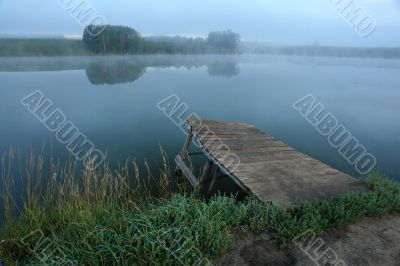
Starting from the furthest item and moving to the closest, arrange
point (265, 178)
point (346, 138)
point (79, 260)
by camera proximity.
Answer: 1. point (346, 138)
2. point (265, 178)
3. point (79, 260)

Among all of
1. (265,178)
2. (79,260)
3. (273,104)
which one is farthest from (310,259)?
(273,104)

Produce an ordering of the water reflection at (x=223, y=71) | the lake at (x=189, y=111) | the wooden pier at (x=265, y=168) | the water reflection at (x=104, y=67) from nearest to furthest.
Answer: the wooden pier at (x=265, y=168) → the lake at (x=189, y=111) → the water reflection at (x=104, y=67) → the water reflection at (x=223, y=71)

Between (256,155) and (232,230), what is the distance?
2.85 metres

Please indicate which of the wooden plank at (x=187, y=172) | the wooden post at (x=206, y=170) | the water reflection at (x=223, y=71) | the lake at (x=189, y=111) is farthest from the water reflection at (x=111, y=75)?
the wooden post at (x=206, y=170)

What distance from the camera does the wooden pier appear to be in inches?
181

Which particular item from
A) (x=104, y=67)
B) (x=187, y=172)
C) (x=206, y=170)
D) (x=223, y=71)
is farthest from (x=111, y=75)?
(x=206, y=170)

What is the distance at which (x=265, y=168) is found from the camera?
18.1ft

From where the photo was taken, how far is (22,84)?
69.3 ft

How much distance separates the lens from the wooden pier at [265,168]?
4.61 metres

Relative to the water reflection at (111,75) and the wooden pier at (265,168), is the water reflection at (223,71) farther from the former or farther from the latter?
the wooden pier at (265,168)

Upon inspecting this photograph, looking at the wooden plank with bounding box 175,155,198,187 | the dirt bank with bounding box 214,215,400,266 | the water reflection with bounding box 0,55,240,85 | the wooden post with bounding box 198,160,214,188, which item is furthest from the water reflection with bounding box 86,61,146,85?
the dirt bank with bounding box 214,215,400,266

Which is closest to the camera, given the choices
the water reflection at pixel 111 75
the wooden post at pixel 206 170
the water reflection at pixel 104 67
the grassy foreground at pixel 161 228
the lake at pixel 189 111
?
the grassy foreground at pixel 161 228

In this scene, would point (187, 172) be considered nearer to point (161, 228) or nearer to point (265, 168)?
point (265, 168)

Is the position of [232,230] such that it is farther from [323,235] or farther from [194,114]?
[194,114]
